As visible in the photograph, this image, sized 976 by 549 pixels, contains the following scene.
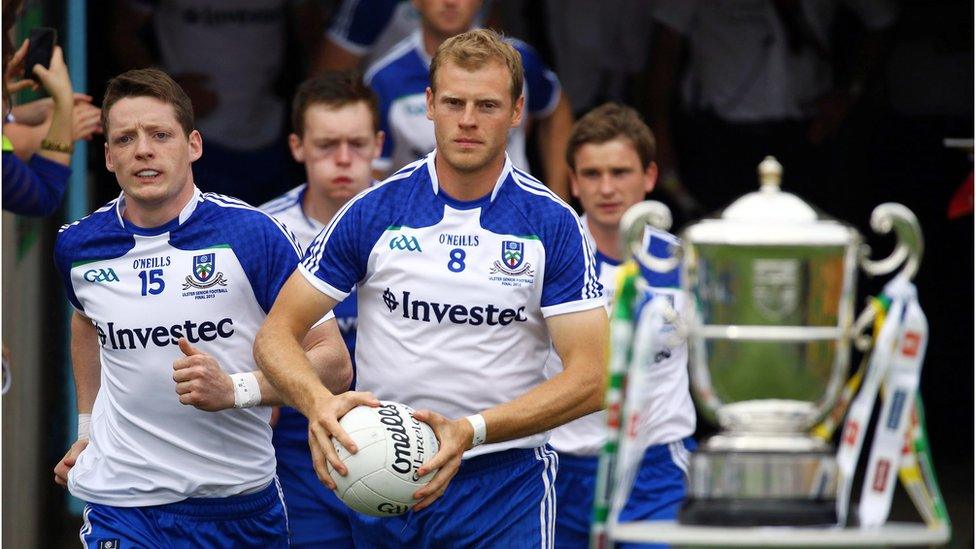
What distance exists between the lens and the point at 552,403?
493 cm

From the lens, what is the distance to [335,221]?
512 cm

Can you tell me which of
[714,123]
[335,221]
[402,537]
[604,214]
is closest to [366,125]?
[604,214]

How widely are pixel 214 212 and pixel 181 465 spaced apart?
2.46ft

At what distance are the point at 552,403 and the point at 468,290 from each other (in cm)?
40

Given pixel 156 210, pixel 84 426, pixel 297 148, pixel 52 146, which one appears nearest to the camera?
pixel 156 210

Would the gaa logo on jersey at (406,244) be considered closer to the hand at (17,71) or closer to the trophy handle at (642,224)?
the trophy handle at (642,224)

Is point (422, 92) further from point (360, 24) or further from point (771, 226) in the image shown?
point (771, 226)

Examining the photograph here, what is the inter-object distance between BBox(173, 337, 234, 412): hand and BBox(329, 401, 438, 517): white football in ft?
1.57

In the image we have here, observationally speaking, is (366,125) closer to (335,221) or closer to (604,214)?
(604,214)

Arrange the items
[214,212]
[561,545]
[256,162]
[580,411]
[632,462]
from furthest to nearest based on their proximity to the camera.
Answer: [256,162]
[561,545]
[214,212]
[580,411]
[632,462]

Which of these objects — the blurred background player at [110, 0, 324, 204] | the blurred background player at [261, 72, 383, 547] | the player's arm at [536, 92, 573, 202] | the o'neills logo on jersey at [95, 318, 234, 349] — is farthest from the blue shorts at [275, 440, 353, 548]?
the blurred background player at [110, 0, 324, 204]

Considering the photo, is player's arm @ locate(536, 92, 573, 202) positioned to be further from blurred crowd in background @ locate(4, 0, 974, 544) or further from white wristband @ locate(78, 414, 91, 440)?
white wristband @ locate(78, 414, 91, 440)

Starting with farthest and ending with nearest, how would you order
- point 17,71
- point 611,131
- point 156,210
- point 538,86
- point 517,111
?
point 538,86 → point 611,131 → point 17,71 → point 156,210 → point 517,111

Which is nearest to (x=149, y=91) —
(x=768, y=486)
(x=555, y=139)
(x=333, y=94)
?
(x=333, y=94)
